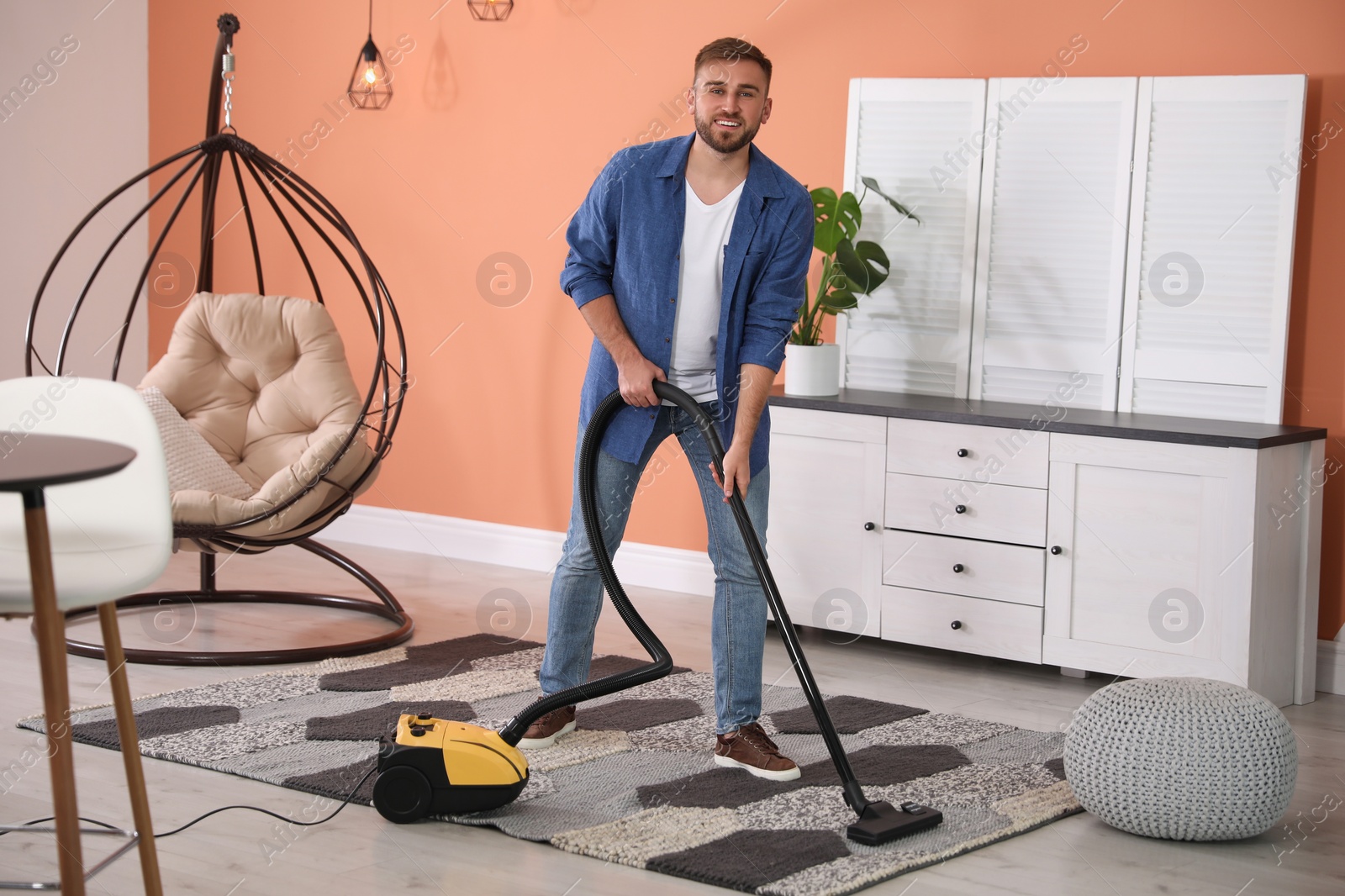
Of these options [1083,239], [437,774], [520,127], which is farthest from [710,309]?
[520,127]

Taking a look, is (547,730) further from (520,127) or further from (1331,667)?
(520,127)

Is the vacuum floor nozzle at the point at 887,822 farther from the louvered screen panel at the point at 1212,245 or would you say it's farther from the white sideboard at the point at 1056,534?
the louvered screen panel at the point at 1212,245

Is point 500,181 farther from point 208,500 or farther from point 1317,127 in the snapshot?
point 1317,127

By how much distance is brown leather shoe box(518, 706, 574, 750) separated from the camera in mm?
2881

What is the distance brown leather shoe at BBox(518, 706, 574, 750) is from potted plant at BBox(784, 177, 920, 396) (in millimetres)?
1401

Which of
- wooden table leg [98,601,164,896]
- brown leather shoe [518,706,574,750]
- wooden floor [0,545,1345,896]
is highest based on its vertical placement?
wooden table leg [98,601,164,896]

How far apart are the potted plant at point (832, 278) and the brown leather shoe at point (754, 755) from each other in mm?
1439

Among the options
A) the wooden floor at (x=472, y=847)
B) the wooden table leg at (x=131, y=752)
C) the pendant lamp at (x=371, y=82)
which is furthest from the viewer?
the pendant lamp at (x=371, y=82)

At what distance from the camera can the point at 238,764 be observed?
2721 millimetres

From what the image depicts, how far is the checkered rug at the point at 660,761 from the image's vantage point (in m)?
2.35

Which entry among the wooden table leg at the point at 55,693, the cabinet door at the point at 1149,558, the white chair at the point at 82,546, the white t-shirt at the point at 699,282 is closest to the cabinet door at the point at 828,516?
the cabinet door at the point at 1149,558

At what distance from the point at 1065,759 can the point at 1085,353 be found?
1568 mm

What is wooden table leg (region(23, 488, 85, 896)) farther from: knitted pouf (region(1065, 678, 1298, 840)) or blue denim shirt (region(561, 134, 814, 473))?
knitted pouf (region(1065, 678, 1298, 840))

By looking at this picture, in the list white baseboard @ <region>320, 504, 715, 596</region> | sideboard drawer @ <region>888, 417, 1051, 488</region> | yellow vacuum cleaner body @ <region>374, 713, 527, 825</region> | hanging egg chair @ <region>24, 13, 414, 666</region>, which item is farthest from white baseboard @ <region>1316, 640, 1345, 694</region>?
hanging egg chair @ <region>24, 13, 414, 666</region>
